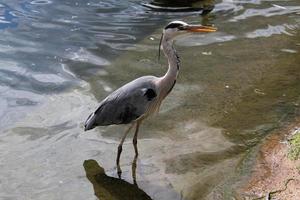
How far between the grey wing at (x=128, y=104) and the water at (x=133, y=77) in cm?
57

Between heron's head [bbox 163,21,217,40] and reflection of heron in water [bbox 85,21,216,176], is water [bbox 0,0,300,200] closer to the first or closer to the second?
reflection of heron in water [bbox 85,21,216,176]

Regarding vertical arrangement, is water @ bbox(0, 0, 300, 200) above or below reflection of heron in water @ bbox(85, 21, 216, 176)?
below

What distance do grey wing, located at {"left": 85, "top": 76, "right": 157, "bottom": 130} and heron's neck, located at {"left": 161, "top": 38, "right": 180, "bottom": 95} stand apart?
0.14 metres

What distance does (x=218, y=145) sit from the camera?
6.27 m

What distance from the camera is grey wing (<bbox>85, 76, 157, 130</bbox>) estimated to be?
5.66 meters

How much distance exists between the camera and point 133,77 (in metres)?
8.22

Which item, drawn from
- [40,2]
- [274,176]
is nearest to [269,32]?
[40,2]

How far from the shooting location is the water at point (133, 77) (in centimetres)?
577

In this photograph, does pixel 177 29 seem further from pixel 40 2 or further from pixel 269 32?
pixel 40 2

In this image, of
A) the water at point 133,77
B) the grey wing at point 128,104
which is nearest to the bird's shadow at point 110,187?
the water at point 133,77

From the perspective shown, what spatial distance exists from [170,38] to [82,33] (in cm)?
485

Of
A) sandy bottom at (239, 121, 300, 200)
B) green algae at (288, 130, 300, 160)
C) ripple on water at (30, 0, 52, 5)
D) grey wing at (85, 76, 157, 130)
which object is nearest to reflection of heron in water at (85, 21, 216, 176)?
grey wing at (85, 76, 157, 130)

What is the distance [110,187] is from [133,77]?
294cm

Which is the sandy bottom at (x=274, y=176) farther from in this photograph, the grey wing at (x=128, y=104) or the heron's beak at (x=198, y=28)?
the heron's beak at (x=198, y=28)
